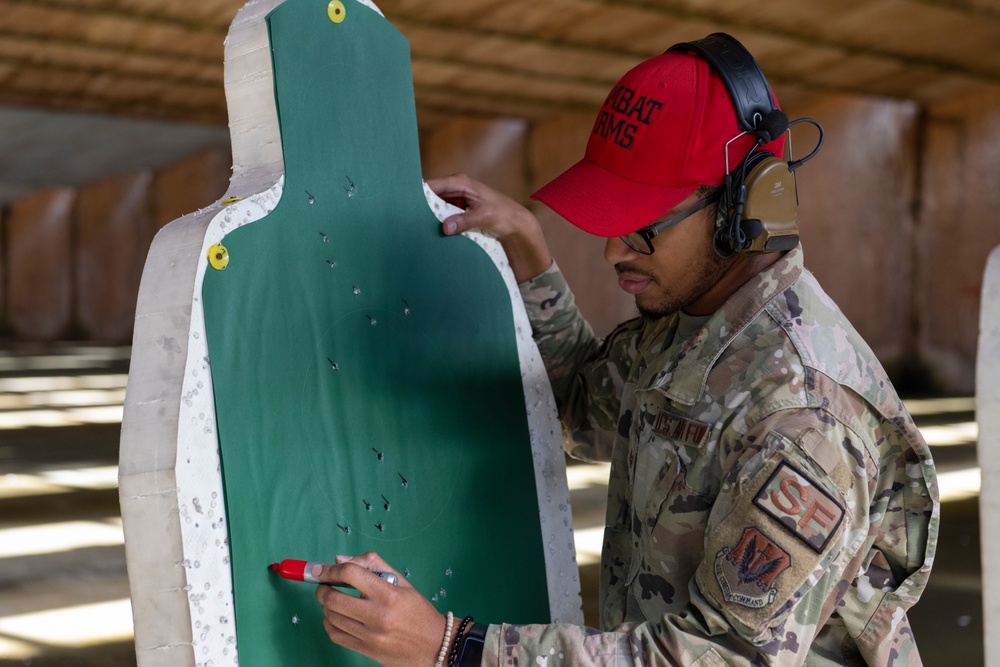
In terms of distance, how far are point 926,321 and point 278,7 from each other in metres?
8.52

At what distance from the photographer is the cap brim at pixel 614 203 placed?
1.20 meters

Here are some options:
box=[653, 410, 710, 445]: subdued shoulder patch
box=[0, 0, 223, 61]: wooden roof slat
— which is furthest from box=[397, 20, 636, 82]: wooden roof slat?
box=[653, 410, 710, 445]: subdued shoulder patch

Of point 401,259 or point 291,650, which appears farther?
point 401,259

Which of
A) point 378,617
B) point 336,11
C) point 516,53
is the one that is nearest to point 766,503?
point 378,617

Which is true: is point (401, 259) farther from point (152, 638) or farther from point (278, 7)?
point (152, 638)

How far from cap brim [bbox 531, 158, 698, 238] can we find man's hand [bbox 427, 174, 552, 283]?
0.24 meters

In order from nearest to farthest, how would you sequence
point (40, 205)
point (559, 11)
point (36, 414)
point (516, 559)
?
point (516, 559) < point (559, 11) < point (36, 414) < point (40, 205)

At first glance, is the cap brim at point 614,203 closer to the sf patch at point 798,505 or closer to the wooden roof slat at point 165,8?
the sf patch at point 798,505

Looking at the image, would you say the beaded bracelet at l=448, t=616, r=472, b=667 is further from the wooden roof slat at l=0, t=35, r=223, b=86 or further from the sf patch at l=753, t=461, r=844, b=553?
the wooden roof slat at l=0, t=35, r=223, b=86

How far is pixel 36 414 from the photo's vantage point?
27.0ft

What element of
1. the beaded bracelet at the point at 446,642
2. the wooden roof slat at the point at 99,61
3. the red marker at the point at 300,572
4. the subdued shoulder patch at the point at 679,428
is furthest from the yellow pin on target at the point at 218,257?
the wooden roof slat at the point at 99,61

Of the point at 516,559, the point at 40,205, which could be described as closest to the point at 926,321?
the point at 516,559

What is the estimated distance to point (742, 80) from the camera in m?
1.20

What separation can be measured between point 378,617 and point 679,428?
43 centimetres
